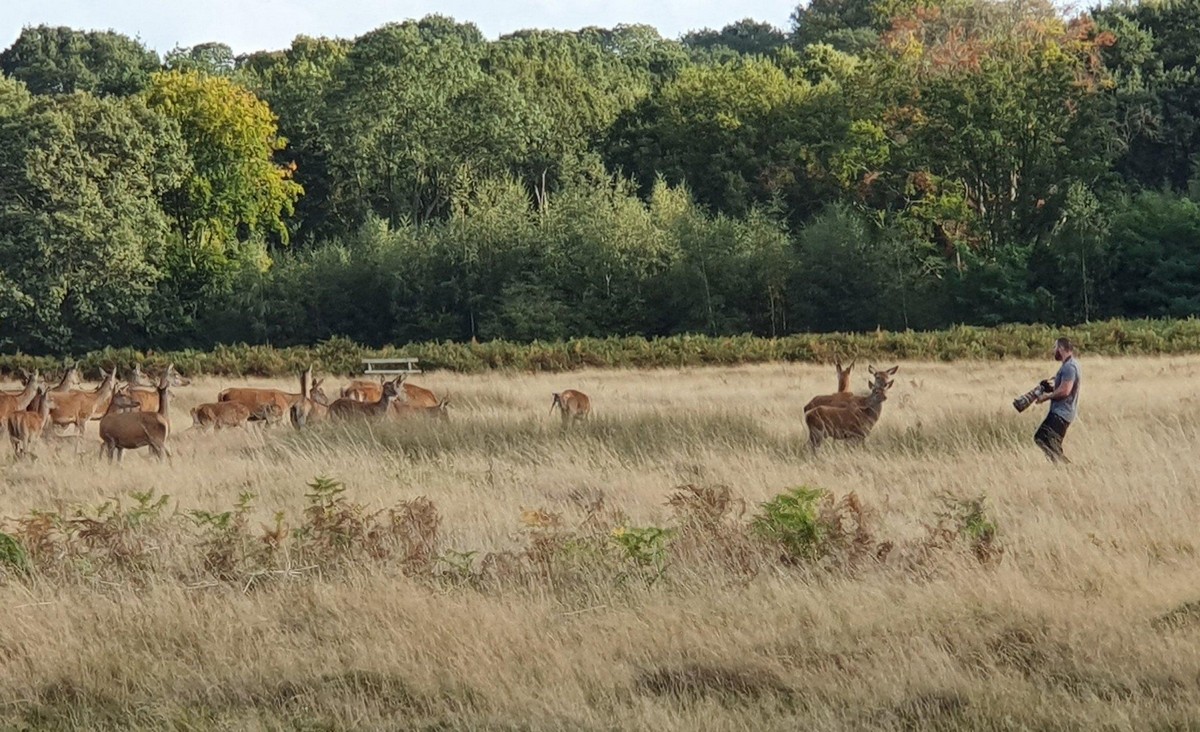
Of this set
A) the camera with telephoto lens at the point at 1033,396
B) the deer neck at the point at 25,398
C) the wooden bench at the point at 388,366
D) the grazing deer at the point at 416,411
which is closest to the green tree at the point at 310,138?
the wooden bench at the point at 388,366

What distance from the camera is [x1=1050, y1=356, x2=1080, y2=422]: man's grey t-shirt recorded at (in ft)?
45.8

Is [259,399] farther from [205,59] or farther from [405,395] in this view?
[205,59]

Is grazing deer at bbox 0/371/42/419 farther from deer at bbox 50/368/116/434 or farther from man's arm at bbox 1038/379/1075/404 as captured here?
man's arm at bbox 1038/379/1075/404

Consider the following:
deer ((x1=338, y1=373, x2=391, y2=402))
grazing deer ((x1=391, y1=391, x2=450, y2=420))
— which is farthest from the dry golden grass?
deer ((x1=338, y1=373, x2=391, y2=402))

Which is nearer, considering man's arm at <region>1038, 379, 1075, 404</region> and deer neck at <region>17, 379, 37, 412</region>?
man's arm at <region>1038, 379, 1075, 404</region>

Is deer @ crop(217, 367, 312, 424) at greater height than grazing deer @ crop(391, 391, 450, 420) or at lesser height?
lesser

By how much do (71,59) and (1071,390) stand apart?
78.9m

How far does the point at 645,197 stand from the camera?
6762 centimetres

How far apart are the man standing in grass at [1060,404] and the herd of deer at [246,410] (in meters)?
2.21

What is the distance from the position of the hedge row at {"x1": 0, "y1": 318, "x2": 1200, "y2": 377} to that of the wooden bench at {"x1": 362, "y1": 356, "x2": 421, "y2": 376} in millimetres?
562

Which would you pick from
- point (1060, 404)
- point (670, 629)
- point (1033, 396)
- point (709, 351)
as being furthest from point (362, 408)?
point (709, 351)

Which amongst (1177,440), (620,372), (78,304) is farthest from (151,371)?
(1177,440)

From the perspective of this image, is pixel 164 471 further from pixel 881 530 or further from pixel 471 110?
pixel 471 110

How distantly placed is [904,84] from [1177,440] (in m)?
44.2
